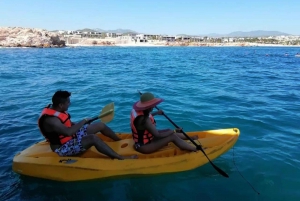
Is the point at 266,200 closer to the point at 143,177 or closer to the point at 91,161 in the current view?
the point at 143,177

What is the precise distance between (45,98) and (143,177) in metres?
7.78

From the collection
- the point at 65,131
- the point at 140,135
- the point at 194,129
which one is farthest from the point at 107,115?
the point at 194,129

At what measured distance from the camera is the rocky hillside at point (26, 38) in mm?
71125

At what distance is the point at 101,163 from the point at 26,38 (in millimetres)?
76523

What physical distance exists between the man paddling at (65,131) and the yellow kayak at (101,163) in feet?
0.48

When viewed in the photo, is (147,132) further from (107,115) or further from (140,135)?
(107,115)

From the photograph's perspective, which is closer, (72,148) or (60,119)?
(60,119)

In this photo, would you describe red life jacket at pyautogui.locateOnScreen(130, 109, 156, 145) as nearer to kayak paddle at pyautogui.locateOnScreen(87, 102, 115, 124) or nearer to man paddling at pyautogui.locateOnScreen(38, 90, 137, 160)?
man paddling at pyautogui.locateOnScreen(38, 90, 137, 160)

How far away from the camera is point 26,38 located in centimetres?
7225

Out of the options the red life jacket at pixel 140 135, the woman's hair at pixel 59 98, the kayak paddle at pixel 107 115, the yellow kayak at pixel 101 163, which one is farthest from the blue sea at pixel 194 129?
the woman's hair at pixel 59 98

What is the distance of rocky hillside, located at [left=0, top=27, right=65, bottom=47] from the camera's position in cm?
7112

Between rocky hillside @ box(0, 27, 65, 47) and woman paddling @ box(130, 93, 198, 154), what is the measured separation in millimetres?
75052

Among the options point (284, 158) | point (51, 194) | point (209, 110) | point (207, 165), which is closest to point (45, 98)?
point (209, 110)

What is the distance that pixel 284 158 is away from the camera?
582 cm
